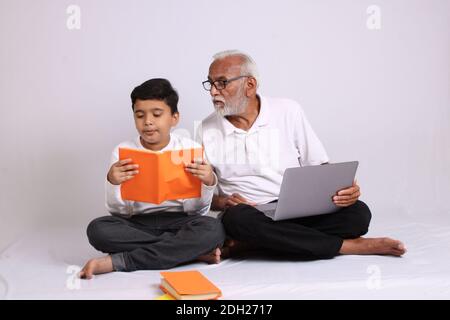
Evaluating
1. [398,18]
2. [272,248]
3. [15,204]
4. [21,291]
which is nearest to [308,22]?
[398,18]

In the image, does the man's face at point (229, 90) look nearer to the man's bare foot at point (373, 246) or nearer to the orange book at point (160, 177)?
the orange book at point (160, 177)

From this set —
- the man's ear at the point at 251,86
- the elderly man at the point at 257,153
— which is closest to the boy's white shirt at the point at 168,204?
the elderly man at the point at 257,153

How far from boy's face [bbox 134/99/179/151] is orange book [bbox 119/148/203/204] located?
20 centimetres

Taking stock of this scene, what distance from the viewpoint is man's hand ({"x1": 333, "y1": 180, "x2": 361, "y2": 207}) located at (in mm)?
2836

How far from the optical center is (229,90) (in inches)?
119

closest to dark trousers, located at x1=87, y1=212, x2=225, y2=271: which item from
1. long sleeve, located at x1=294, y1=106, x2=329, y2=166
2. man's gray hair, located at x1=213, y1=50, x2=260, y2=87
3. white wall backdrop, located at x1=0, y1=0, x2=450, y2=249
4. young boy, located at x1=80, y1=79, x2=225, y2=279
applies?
young boy, located at x1=80, y1=79, x2=225, y2=279

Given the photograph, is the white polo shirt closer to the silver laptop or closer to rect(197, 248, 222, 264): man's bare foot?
the silver laptop

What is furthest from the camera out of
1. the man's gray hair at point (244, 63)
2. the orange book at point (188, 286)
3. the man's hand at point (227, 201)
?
the man's gray hair at point (244, 63)

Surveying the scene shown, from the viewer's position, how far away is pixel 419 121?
3959 mm

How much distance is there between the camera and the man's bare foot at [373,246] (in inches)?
112

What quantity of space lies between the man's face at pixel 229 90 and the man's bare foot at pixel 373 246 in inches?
29.6

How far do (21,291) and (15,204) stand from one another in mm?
1485

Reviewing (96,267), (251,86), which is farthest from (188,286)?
(251,86)

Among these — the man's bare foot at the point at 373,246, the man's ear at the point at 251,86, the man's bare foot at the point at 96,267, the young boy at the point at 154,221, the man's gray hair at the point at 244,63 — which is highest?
the man's gray hair at the point at 244,63
